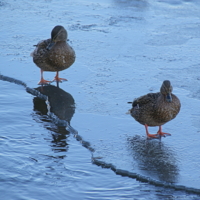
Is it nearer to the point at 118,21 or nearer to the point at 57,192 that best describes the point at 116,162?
the point at 57,192

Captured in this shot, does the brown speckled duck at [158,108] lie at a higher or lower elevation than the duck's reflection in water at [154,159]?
higher

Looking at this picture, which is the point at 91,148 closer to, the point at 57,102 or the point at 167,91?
the point at 167,91

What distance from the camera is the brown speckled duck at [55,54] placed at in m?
6.70

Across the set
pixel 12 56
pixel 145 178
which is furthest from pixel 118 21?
pixel 145 178

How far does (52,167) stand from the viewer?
4453mm

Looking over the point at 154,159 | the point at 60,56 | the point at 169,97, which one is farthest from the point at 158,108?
the point at 60,56

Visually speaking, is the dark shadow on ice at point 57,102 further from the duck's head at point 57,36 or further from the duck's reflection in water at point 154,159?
the duck's reflection in water at point 154,159

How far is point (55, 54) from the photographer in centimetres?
670

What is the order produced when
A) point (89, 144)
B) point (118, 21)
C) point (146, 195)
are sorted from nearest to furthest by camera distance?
point (146, 195) < point (89, 144) < point (118, 21)

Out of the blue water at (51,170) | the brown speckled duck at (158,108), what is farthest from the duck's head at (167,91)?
the blue water at (51,170)

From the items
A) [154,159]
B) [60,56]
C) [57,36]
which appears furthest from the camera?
[57,36]

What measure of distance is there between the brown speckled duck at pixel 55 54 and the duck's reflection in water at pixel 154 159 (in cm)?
219

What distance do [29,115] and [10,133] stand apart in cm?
59

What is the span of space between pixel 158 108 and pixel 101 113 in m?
0.99
